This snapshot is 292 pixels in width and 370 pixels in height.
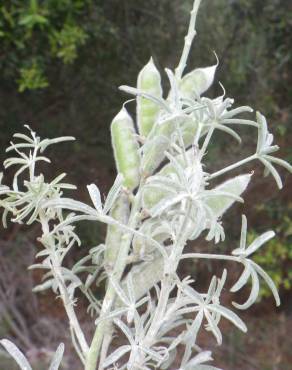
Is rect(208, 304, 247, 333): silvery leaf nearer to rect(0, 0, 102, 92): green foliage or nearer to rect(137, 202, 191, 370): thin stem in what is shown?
rect(137, 202, 191, 370): thin stem

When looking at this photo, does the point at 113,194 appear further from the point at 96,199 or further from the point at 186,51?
the point at 186,51


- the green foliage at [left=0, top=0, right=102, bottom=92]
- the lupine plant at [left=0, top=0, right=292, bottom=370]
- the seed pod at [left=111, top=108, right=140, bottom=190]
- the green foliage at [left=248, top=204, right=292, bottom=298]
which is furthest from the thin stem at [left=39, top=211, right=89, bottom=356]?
the green foliage at [left=248, top=204, right=292, bottom=298]

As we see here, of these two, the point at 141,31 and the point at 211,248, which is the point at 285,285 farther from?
the point at 141,31

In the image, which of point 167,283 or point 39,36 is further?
point 39,36

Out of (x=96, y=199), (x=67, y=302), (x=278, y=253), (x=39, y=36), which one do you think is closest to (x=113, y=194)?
(x=96, y=199)

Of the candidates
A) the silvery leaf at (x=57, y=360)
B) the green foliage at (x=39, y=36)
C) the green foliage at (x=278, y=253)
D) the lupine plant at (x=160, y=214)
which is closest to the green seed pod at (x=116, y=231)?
the lupine plant at (x=160, y=214)

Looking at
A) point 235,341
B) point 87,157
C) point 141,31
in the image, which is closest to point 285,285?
point 235,341

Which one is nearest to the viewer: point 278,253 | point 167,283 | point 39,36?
point 167,283
